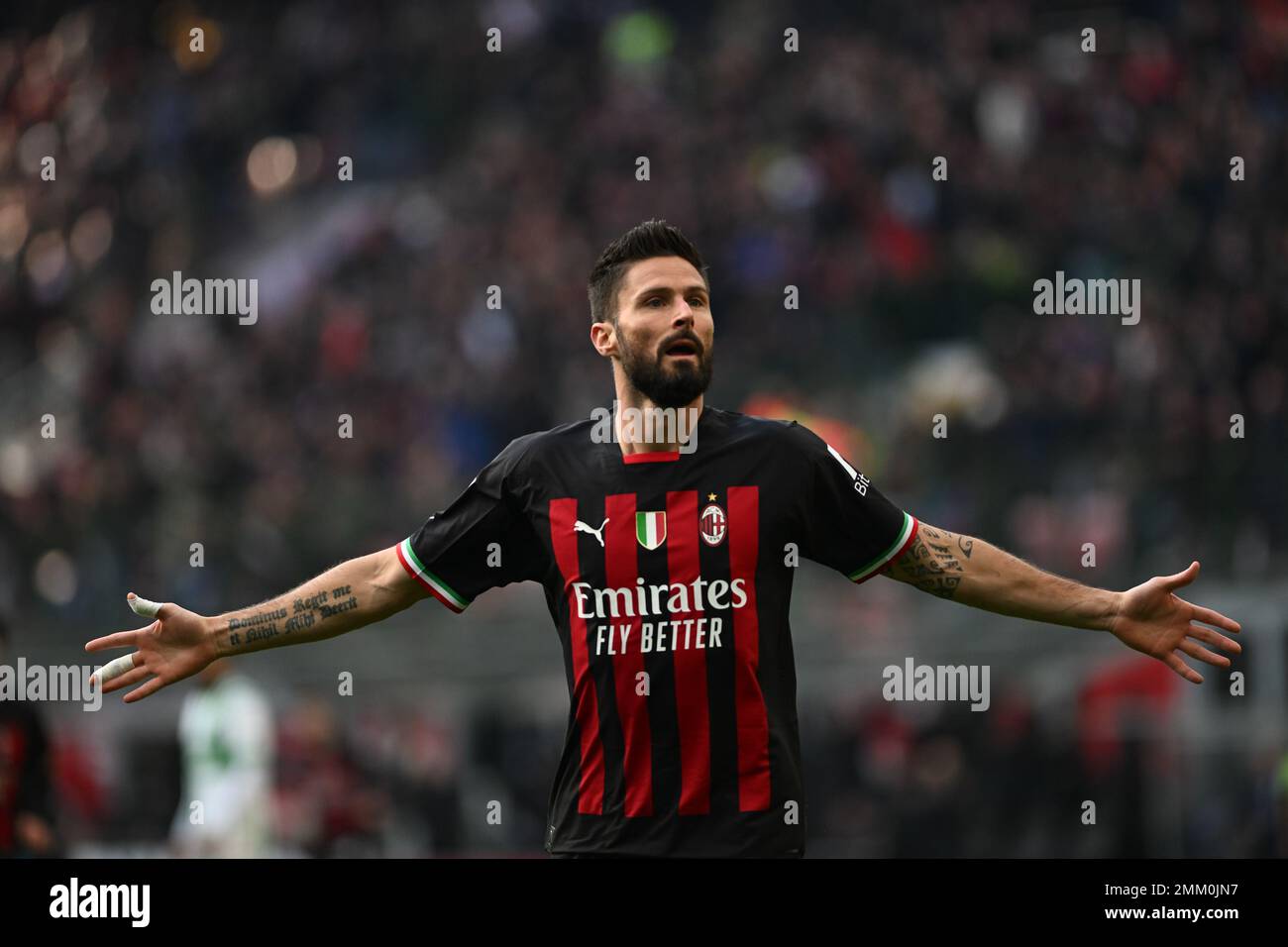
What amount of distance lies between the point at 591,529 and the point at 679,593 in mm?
329

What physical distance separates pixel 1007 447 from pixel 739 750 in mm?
9602

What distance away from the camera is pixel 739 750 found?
5.00 metres

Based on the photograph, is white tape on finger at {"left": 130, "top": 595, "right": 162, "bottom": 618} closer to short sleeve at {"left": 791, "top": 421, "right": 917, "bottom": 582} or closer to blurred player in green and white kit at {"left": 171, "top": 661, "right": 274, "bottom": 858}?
short sleeve at {"left": 791, "top": 421, "right": 917, "bottom": 582}

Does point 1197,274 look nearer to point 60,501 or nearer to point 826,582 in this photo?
point 826,582

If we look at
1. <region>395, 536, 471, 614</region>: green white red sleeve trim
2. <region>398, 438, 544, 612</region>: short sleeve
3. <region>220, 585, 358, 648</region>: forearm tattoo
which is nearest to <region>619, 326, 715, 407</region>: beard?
<region>398, 438, 544, 612</region>: short sleeve

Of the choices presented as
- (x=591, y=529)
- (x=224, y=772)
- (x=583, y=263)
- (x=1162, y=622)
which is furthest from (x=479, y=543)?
(x=583, y=263)

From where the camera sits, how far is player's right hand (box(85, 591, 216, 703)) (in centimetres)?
535

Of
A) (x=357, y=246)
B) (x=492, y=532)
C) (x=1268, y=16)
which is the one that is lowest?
(x=492, y=532)

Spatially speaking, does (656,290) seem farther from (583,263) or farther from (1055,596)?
(583,263)

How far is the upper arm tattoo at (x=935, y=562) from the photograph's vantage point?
5297 mm

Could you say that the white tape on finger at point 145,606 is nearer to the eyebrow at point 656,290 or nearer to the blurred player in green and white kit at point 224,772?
the eyebrow at point 656,290

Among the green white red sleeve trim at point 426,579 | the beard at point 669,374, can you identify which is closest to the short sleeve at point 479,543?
the green white red sleeve trim at point 426,579

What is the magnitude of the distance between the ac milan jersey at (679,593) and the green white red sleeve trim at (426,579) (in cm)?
1
